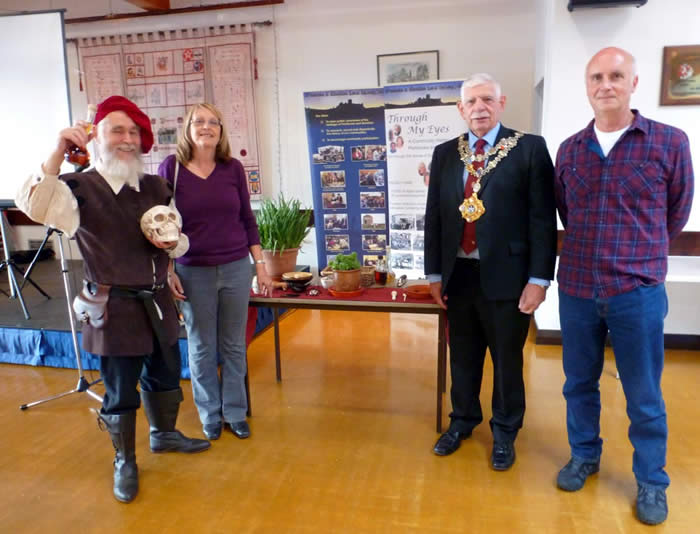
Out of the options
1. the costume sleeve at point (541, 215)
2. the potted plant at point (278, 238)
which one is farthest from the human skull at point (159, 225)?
the costume sleeve at point (541, 215)

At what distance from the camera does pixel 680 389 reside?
2.95m

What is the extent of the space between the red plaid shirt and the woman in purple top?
1453 mm

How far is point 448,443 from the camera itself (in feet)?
7.71

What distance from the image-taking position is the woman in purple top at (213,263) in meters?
2.22

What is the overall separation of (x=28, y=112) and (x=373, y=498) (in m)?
3.36

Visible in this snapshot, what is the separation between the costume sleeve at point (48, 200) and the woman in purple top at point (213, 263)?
1.65 feet

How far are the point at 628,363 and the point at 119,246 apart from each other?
1.95 metres

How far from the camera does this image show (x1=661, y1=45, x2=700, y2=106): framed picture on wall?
3.14 m

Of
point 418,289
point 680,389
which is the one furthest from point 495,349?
point 680,389

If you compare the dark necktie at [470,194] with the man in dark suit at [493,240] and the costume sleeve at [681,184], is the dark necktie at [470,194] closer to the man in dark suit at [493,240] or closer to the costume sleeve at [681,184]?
the man in dark suit at [493,240]

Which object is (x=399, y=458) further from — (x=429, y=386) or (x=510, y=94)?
(x=510, y=94)

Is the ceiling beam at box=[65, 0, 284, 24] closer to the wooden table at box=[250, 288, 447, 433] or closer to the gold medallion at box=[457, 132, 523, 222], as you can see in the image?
the wooden table at box=[250, 288, 447, 433]

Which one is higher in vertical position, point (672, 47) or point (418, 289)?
point (672, 47)

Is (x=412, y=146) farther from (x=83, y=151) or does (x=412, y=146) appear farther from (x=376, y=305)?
(x=83, y=151)
